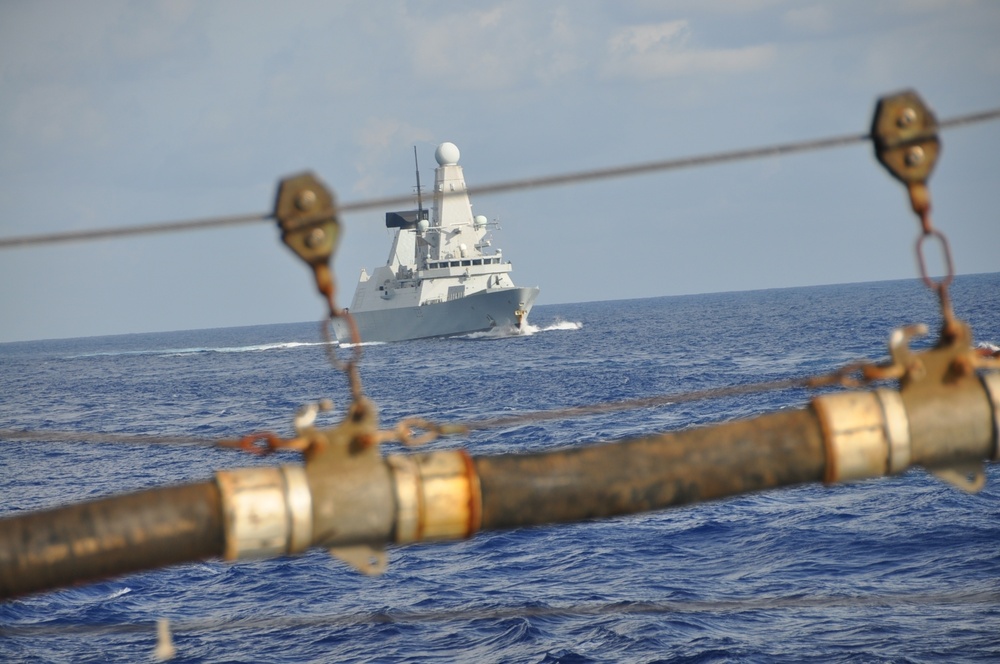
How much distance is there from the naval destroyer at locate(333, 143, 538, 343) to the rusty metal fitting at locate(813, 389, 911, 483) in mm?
76730

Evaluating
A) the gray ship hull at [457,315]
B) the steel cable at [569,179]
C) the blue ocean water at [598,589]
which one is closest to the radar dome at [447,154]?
the gray ship hull at [457,315]

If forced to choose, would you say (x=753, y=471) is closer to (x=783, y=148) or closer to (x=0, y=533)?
(x=783, y=148)

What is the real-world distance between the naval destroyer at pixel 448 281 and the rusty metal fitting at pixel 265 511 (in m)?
76.9

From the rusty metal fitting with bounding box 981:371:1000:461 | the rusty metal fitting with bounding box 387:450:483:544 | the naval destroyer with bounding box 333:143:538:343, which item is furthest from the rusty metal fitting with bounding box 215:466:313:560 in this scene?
the naval destroyer with bounding box 333:143:538:343

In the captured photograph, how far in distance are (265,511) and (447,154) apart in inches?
3376

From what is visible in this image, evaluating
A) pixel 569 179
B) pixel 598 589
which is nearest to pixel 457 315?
pixel 598 589

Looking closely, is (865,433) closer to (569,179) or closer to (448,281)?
(569,179)

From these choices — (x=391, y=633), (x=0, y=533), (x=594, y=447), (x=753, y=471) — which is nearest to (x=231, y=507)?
(x=0, y=533)

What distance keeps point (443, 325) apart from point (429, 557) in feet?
221

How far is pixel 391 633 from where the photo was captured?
14492mm

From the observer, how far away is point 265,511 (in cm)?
287

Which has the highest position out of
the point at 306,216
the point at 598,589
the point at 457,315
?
the point at 306,216

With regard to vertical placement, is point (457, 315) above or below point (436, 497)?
below

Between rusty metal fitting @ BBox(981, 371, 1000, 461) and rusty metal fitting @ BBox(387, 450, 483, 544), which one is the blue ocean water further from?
rusty metal fitting @ BBox(981, 371, 1000, 461)
